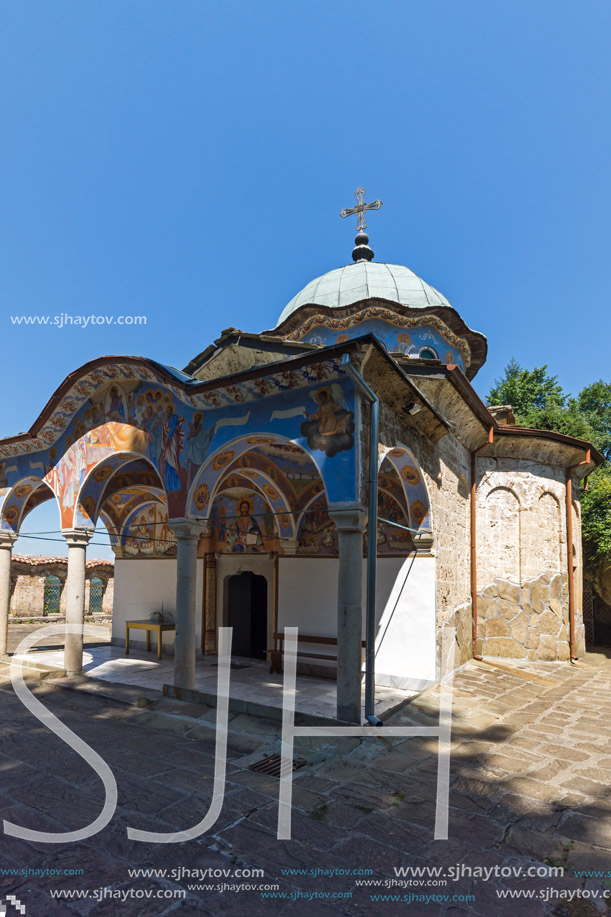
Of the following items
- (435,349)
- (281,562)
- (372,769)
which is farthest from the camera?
(435,349)

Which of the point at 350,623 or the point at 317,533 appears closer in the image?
the point at 350,623

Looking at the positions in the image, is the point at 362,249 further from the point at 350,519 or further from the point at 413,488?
the point at 350,519

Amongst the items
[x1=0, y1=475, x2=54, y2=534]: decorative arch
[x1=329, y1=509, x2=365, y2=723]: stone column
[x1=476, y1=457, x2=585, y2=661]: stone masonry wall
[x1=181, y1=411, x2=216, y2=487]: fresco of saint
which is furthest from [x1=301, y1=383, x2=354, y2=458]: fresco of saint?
[x1=0, y1=475, x2=54, y2=534]: decorative arch

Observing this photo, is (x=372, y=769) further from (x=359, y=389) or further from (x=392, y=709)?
(x=359, y=389)

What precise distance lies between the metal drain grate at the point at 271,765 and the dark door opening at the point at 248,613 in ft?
19.9

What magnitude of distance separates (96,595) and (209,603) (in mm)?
10710

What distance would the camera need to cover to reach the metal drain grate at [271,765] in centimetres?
500

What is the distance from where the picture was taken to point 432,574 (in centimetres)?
836

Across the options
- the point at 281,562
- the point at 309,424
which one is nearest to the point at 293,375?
the point at 309,424

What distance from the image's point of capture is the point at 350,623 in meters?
5.79

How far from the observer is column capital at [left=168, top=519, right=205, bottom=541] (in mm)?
7492

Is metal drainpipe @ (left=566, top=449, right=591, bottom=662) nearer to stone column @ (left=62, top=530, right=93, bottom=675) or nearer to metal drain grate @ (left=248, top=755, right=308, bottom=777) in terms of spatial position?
metal drain grate @ (left=248, top=755, right=308, bottom=777)

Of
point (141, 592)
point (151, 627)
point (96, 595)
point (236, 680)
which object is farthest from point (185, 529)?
point (96, 595)

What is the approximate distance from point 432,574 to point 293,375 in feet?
12.9
